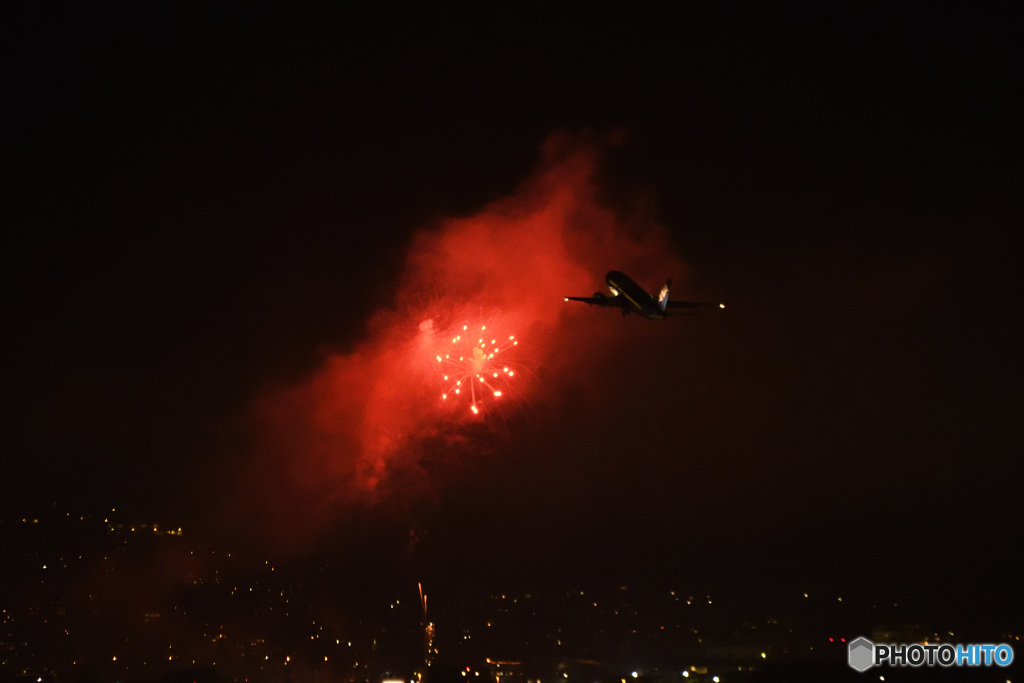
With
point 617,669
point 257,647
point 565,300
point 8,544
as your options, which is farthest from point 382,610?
point 565,300

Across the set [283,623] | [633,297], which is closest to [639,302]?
[633,297]

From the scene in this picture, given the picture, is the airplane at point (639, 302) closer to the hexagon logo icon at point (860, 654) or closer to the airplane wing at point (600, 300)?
the airplane wing at point (600, 300)
